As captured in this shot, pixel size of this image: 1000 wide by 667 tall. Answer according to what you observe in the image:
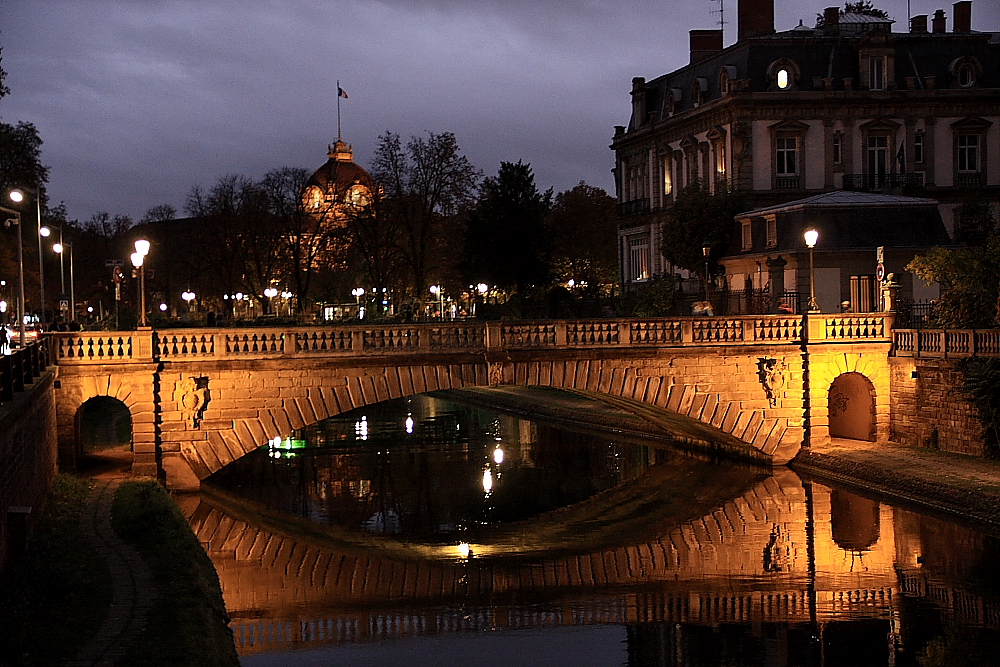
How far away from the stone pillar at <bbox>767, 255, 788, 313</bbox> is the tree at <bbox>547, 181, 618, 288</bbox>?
43555 mm

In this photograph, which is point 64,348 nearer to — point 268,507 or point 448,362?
point 268,507

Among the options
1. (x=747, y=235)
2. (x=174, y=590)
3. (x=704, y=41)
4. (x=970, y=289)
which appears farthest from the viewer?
(x=704, y=41)

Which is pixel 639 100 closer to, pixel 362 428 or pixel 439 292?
pixel 439 292

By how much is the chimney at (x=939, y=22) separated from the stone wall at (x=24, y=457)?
64.3 meters

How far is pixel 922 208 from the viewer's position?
182 feet

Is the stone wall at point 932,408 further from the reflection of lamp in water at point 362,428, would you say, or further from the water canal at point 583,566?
the reflection of lamp in water at point 362,428

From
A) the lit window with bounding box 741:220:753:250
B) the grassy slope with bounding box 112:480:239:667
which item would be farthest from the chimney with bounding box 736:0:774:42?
the grassy slope with bounding box 112:480:239:667

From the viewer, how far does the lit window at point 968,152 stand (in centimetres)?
7144

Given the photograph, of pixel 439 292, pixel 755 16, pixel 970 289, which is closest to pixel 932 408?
pixel 970 289

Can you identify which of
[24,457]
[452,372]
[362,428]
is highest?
[452,372]

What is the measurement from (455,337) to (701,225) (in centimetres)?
3375

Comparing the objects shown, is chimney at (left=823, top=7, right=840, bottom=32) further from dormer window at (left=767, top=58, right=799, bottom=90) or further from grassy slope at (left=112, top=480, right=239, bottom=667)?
grassy slope at (left=112, top=480, right=239, bottom=667)

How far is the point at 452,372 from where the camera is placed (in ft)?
118

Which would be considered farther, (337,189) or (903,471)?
(337,189)
